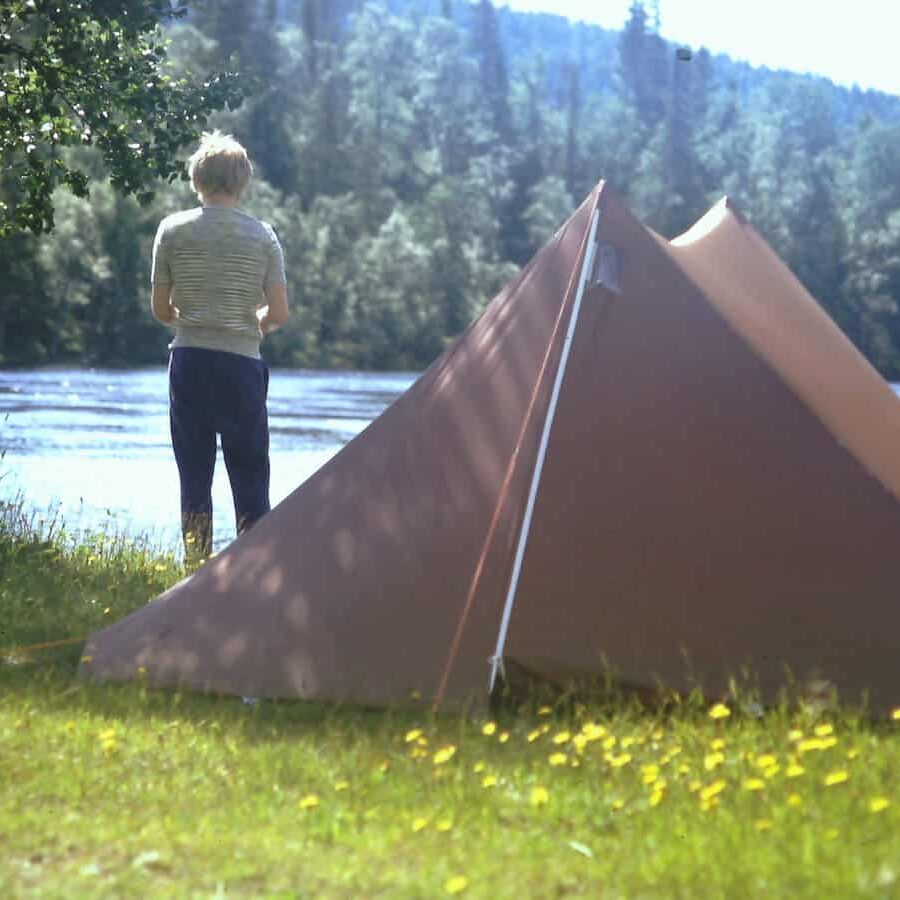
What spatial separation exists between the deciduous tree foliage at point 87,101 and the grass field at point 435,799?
14.5 feet

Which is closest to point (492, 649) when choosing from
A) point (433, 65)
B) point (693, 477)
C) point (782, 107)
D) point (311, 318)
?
point (693, 477)

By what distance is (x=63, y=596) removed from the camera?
761cm

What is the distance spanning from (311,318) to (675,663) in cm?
5927

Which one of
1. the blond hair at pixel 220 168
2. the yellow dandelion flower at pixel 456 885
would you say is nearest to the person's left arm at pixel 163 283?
the blond hair at pixel 220 168

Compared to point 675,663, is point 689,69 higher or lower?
higher

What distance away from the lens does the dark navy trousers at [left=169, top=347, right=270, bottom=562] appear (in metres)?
7.42

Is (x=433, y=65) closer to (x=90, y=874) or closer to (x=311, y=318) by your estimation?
(x=311, y=318)

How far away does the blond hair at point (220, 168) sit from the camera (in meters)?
7.12

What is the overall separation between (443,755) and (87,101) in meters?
6.02

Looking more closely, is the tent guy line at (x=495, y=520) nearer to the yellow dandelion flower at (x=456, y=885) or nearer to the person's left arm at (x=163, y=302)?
the yellow dandelion flower at (x=456, y=885)

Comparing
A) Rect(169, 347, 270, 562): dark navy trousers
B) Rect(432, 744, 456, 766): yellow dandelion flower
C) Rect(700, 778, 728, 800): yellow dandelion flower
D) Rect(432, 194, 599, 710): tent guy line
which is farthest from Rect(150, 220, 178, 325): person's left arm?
Rect(700, 778, 728, 800): yellow dandelion flower

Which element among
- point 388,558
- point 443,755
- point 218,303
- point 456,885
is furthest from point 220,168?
point 456,885

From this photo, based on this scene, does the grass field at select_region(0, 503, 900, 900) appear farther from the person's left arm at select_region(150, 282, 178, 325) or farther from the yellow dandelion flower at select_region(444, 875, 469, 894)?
the person's left arm at select_region(150, 282, 178, 325)

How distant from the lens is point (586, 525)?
5.66 metres
